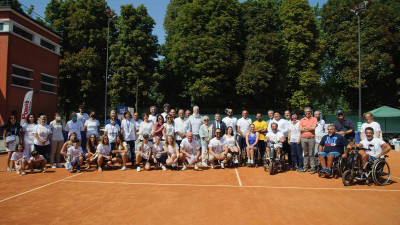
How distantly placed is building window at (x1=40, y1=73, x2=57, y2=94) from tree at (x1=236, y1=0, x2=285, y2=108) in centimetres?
1736

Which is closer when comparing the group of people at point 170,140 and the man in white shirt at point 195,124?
the group of people at point 170,140

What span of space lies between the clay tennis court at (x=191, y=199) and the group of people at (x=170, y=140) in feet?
2.71

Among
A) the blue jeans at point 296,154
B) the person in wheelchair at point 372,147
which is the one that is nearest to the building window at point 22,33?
the blue jeans at point 296,154

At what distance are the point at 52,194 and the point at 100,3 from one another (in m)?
28.0

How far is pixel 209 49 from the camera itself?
25.1 m

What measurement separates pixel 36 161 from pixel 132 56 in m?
20.9

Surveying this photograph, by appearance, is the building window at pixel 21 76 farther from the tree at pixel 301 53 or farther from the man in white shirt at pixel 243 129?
the tree at pixel 301 53

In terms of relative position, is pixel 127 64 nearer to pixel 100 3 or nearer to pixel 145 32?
pixel 145 32

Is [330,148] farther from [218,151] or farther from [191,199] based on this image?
[191,199]

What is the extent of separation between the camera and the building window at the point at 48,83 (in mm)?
22703

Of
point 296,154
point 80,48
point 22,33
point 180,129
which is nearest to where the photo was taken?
point 296,154

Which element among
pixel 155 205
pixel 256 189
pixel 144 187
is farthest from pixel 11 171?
pixel 256 189

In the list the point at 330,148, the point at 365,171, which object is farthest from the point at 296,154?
the point at 365,171

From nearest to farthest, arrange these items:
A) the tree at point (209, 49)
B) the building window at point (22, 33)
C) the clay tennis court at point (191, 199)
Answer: the clay tennis court at point (191, 199), the building window at point (22, 33), the tree at point (209, 49)
